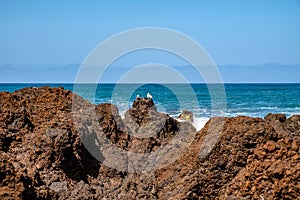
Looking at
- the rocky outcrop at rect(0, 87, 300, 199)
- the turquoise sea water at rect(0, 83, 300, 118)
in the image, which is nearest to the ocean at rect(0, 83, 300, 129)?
the turquoise sea water at rect(0, 83, 300, 118)

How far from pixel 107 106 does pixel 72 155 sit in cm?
100

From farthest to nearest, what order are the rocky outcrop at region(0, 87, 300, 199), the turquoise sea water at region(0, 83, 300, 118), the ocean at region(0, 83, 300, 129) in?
the turquoise sea water at region(0, 83, 300, 118)
the ocean at region(0, 83, 300, 129)
the rocky outcrop at region(0, 87, 300, 199)

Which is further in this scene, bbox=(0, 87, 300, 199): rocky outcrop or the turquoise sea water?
the turquoise sea water

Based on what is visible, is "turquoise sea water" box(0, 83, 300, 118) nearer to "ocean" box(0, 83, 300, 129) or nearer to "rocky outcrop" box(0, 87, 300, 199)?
"ocean" box(0, 83, 300, 129)

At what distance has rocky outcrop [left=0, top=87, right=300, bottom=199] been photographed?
10.4ft

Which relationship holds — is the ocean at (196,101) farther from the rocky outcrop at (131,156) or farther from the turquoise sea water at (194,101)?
the rocky outcrop at (131,156)

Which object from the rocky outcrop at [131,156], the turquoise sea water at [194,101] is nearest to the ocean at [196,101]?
the turquoise sea water at [194,101]

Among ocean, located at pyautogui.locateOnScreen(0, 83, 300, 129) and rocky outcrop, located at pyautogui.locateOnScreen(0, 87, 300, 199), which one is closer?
rocky outcrop, located at pyautogui.locateOnScreen(0, 87, 300, 199)

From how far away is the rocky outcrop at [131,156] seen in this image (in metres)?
3.17

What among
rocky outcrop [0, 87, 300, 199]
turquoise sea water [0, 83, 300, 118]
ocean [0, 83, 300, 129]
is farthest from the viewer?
turquoise sea water [0, 83, 300, 118]

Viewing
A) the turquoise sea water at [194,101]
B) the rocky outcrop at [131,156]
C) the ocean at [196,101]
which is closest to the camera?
the rocky outcrop at [131,156]

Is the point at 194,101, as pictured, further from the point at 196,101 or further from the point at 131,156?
the point at 131,156

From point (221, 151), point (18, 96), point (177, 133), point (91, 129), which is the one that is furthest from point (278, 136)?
point (18, 96)

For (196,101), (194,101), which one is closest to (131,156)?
(196,101)
